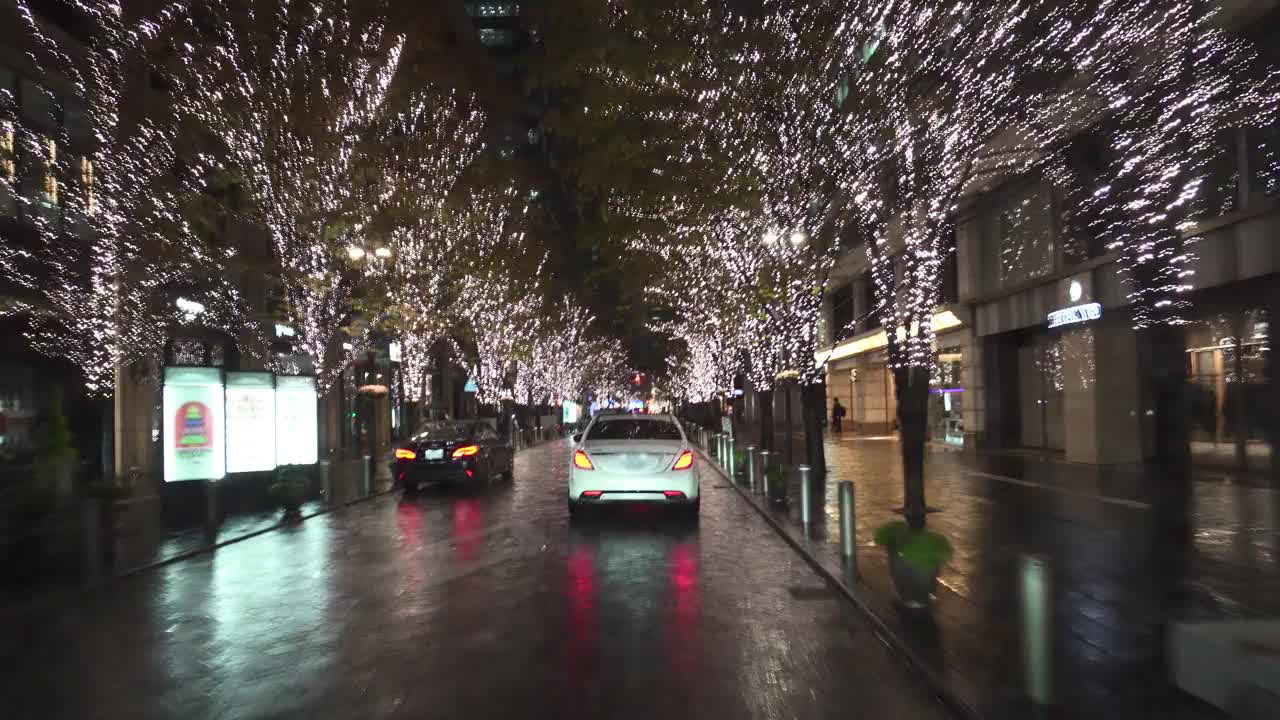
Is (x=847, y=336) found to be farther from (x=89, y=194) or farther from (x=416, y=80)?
(x=89, y=194)

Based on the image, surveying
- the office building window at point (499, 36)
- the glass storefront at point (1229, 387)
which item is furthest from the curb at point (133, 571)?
the office building window at point (499, 36)

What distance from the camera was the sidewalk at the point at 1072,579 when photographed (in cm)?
535

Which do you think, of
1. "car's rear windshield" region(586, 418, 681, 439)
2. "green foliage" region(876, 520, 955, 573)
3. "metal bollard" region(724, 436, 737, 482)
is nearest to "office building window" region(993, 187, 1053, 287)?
"metal bollard" region(724, 436, 737, 482)

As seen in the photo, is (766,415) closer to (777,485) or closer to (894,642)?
(777,485)

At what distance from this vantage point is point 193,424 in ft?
48.5

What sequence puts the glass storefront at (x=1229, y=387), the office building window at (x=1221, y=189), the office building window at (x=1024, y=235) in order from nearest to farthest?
the office building window at (x=1221, y=189) < the glass storefront at (x=1229, y=387) < the office building window at (x=1024, y=235)

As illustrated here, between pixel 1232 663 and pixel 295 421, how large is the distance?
55.2 ft

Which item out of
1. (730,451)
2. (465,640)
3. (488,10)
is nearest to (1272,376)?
(730,451)

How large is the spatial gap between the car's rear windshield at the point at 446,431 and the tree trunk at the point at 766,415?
305 inches

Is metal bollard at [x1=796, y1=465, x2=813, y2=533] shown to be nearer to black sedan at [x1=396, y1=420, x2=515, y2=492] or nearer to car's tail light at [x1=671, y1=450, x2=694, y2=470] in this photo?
car's tail light at [x1=671, y1=450, x2=694, y2=470]

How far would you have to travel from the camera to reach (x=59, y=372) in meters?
19.6

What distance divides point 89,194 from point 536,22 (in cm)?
1326

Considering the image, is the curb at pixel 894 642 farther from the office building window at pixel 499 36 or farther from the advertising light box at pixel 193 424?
the office building window at pixel 499 36

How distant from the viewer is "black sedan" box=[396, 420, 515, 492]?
61.7ft
